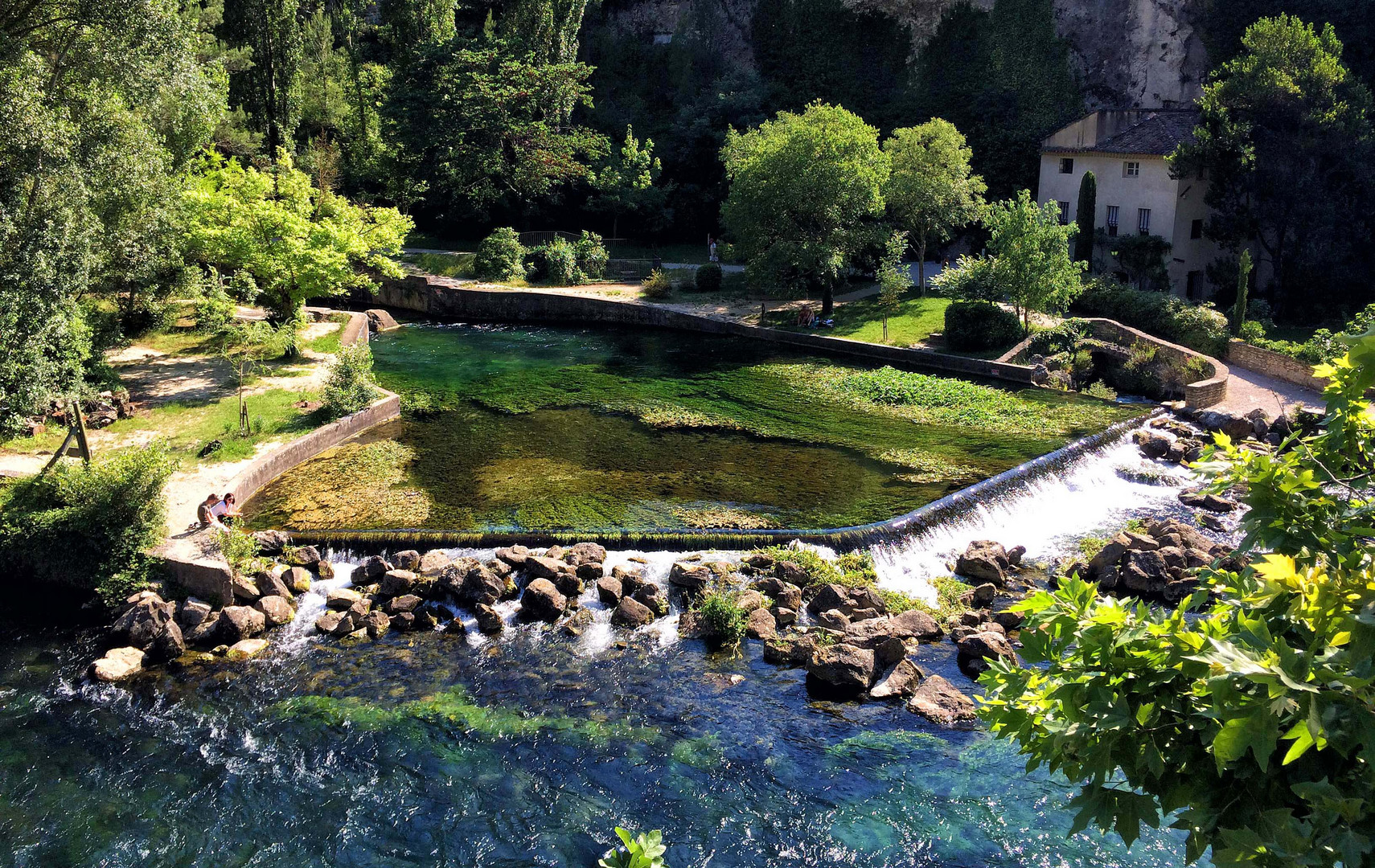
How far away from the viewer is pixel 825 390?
32.4m

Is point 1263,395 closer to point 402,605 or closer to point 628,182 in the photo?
point 402,605

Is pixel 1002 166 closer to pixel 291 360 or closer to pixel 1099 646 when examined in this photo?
pixel 291 360

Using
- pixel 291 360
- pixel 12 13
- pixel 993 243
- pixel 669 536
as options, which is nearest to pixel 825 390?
pixel 993 243

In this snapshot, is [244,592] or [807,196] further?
[807,196]

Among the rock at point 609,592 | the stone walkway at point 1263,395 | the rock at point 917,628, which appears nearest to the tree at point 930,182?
the stone walkway at point 1263,395

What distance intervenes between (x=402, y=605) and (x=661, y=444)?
9965 mm

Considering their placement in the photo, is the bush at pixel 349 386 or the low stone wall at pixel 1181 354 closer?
the bush at pixel 349 386

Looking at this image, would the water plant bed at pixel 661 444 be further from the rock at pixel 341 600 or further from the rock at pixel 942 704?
the rock at pixel 942 704

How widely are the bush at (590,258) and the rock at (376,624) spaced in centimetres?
3220

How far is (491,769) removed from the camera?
14.1 meters

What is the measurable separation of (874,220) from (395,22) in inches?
1151

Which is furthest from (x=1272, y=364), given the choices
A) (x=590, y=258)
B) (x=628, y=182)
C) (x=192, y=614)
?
(x=628, y=182)

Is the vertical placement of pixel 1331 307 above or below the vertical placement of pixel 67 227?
below

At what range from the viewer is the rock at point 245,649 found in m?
17.2
